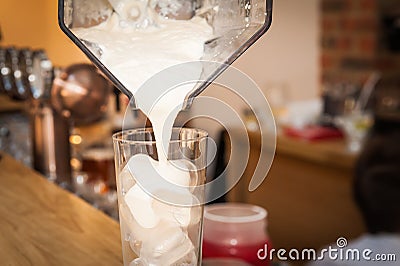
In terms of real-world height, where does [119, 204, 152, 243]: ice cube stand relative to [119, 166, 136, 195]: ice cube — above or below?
below

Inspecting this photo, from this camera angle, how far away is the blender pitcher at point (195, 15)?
559 mm

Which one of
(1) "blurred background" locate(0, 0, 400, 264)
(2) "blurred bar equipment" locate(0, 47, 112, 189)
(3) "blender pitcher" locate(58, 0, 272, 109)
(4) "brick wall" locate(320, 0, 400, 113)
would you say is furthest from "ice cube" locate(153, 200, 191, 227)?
(4) "brick wall" locate(320, 0, 400, 113)

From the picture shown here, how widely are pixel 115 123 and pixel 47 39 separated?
1.98 ft

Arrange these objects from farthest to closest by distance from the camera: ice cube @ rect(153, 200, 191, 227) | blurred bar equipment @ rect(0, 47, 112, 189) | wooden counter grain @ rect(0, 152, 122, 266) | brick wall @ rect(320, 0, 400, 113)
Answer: brick wall @ rect(320, 0, 400, 113) → blurred bar equipment @ rect(0, 47, 112, 189) → wooden counter grain @ rect(0, 152, 122, 266) → ice cube @ rect(153, 200, 191, 227)

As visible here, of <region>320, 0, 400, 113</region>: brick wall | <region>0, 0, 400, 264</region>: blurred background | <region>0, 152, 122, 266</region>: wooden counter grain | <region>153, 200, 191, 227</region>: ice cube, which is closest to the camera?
<region>153, 200, 191, 227</region>: ice cube

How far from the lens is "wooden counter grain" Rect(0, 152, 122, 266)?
709 millimetres

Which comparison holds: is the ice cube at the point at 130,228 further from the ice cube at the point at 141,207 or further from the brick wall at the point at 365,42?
the brick wall at the point at 365,42

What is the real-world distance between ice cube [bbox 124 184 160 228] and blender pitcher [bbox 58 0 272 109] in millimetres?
88

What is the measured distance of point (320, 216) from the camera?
261 cm

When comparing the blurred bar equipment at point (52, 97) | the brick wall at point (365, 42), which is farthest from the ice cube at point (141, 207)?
the brick wall at point (365, 42)

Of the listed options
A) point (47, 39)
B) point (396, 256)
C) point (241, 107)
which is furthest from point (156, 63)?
point (241, 107)

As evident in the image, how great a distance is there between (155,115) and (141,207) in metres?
0.09

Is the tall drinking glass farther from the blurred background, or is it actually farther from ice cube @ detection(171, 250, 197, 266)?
the blurred background

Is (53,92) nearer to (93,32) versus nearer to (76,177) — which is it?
(76,177)
